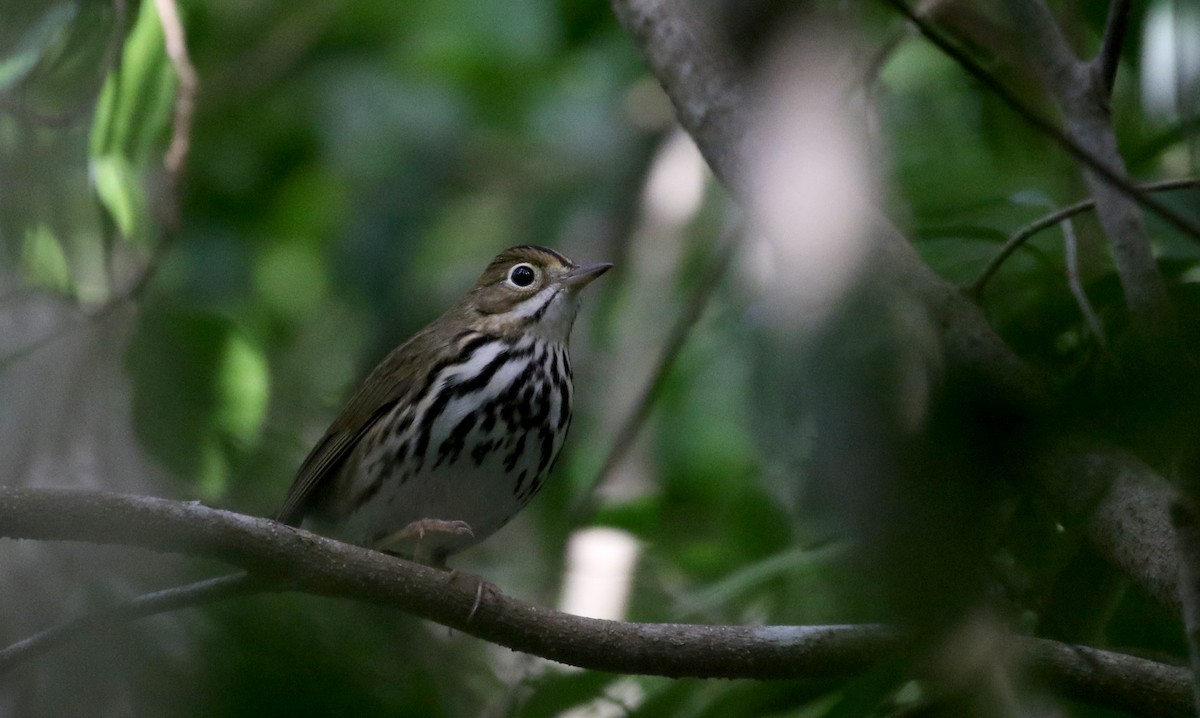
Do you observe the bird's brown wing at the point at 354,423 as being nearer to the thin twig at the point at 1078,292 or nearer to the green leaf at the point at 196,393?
the green leaf at the point at 196,393

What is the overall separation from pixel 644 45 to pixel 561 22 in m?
2.61

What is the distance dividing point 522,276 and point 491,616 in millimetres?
2035

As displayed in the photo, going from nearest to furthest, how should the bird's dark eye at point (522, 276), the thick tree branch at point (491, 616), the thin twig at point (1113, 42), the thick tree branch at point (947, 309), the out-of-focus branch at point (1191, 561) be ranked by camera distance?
the out-of-focus branch at point (1191, 561)
the thick tree branch at point (947, 309)
the thick tree branch at point (491, 616)
the thin twig at point (1113, 42)
the bird's dark eye at point (522, 276)

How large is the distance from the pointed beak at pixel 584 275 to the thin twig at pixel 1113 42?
85.8 inches

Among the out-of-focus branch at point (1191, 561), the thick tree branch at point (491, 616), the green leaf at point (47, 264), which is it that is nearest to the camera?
the out-of-focus branch at point (1191, 561)

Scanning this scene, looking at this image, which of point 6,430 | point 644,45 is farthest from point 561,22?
point 6,430

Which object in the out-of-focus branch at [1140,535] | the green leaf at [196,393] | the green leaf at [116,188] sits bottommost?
the out-of-focus branch at [1140,535]

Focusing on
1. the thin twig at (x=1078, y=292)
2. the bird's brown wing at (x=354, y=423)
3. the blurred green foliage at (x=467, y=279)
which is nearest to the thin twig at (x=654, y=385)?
the blurred green foliage at (x=467, y=279)

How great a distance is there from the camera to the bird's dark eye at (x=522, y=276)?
4648 mm

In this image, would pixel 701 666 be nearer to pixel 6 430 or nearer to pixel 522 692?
pixel 522 692

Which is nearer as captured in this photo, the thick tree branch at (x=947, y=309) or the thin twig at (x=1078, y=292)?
the thick tree branch at (x=947, y=309)

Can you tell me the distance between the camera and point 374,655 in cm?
180

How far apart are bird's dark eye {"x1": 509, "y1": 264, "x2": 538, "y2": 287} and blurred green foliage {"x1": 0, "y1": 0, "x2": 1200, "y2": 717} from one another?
0.67m

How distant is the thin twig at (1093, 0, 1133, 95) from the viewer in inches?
95.0
